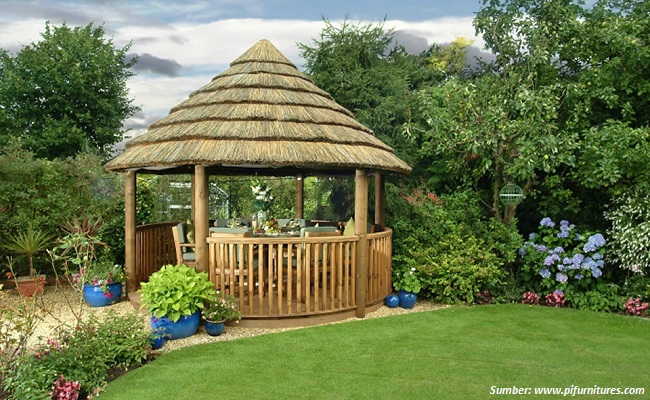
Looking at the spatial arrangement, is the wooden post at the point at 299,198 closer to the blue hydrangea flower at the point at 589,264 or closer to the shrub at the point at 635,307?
the blue hydrangea flower at the point at 589,264

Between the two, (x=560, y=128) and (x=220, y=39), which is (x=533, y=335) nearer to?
(x=560, y=128)

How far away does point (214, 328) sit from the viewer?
6.86 m

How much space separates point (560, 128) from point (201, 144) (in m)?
7.06

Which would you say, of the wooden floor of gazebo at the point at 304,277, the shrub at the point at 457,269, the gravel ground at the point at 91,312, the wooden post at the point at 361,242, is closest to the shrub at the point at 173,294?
the gravel ground at the point at 91,312

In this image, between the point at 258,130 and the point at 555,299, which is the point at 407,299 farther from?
the point at 258,130

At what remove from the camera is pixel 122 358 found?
563 cm

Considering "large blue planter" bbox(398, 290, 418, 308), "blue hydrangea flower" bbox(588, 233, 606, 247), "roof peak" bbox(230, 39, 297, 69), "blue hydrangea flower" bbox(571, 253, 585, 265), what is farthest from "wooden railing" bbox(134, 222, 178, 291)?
"blue hydrangea flower" bbox(588, 233, 606, 247)

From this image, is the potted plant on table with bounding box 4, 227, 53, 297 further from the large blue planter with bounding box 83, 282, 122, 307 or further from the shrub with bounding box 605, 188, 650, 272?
the shrub with bounding box 605, 188, 650, 272

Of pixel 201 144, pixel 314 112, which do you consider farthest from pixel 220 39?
pixel 201 144

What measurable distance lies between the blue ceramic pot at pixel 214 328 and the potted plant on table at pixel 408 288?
3.31m

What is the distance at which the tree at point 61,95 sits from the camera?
22.7 m

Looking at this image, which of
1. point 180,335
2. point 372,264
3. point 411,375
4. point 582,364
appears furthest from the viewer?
point 372,264

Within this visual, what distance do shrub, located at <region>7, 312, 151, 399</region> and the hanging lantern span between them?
22.0 feet

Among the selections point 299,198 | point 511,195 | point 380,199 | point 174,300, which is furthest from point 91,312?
point 511,195
